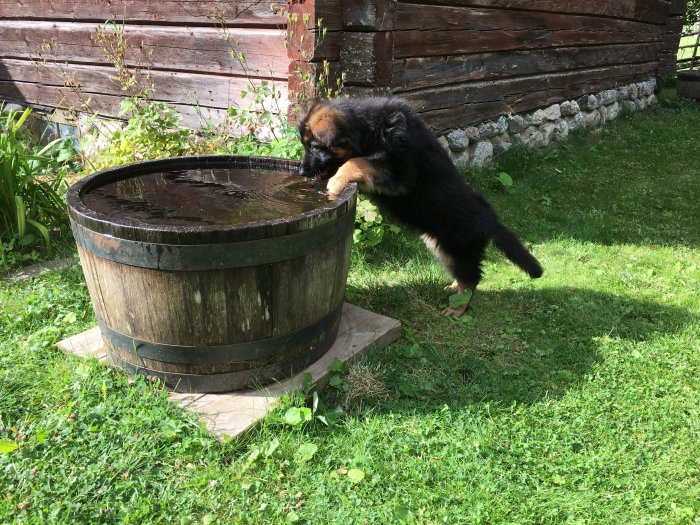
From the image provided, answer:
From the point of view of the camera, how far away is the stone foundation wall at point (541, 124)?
705cm

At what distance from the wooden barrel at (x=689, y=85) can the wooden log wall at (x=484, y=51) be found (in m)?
2.49

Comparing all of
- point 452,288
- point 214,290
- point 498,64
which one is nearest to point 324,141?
point 214,290

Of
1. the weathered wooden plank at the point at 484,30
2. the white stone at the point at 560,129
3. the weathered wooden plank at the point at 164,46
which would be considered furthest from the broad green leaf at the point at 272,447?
the white stone at the point at 560,129

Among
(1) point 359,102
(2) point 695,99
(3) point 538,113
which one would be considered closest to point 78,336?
(1) point 359,102

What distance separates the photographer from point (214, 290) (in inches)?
103

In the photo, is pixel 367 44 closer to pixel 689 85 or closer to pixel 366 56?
pixel 366 56

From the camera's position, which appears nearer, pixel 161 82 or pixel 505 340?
pixel 505 340

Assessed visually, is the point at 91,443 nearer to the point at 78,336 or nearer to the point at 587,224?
the point at 78,336

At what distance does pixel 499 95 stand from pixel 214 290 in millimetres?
6266

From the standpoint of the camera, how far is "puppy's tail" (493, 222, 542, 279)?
12.4 feet

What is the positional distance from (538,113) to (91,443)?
8.01 metres

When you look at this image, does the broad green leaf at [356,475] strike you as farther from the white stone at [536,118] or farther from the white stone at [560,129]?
the white stone at [560,129]

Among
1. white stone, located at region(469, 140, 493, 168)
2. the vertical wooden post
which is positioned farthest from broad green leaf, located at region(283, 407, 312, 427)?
white stone, located at region(469, 140, 493, 168)

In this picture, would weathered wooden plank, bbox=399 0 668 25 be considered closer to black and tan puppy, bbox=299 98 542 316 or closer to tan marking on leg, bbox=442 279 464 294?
black and tan puppy, bbox=299 98 542 316
